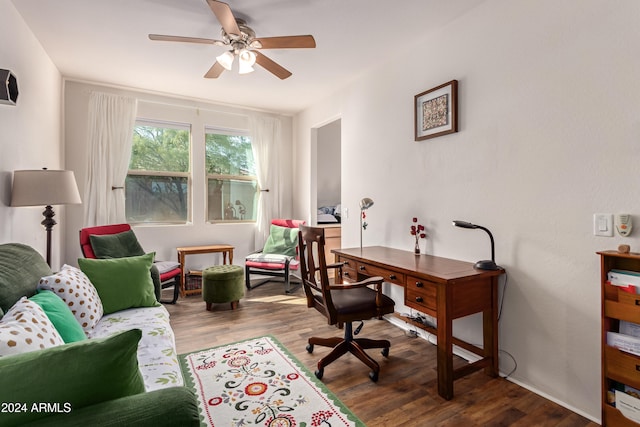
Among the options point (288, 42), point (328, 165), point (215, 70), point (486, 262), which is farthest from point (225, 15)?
point (328, 165)

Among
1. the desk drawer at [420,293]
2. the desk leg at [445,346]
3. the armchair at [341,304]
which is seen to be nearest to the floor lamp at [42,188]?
the armchair at [341,304]

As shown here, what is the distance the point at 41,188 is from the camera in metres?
2.40

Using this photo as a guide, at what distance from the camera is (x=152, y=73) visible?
3.52 metres

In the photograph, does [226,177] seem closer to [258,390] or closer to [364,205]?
[364,205]

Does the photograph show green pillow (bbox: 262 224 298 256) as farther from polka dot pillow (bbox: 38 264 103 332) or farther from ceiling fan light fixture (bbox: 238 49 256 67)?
polka dot pillow (bbox: 38 264 103 332)

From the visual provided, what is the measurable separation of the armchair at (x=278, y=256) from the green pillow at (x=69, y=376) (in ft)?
10.7

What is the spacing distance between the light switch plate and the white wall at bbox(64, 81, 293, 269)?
156 inches

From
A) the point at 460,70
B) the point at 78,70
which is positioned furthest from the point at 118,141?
the point at 460,70

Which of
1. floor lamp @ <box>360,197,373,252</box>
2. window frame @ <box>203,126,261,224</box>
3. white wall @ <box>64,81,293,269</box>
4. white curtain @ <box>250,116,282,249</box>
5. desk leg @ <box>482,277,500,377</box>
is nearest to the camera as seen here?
desk leg @ <box>482,277,500,377</box>

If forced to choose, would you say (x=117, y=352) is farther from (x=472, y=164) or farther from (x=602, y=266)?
(x=472, y=164)

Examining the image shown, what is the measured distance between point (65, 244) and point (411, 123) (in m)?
4.14

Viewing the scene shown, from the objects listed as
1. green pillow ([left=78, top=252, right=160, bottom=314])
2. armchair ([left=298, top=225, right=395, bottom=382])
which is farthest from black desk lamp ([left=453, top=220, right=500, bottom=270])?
green pillow ([left=78, top=252, right=160, bottom=314])

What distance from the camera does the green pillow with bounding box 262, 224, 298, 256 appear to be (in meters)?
→ 4.37

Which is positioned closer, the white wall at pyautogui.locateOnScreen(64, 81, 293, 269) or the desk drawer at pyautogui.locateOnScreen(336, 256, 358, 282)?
the desk drawer at pyautogui.locateOnScreen(336, 256, 358, 282)
